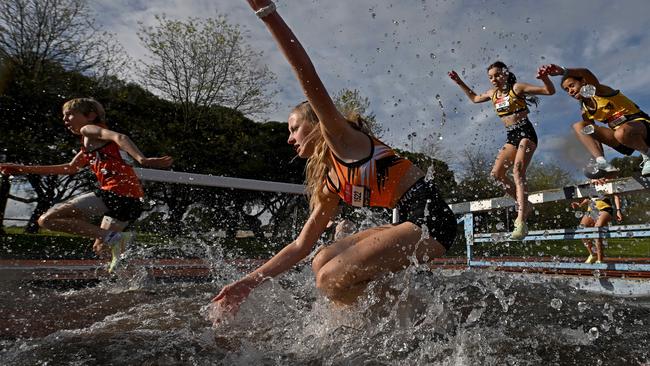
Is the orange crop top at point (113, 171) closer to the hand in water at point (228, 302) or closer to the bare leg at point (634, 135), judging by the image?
the hand in water at point (228, 302)

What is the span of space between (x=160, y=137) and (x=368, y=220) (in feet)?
49.4

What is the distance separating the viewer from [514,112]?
18.8 ft

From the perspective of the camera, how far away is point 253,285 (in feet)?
8.20

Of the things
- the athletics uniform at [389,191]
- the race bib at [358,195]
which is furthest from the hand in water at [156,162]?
the race bib at [358,195]

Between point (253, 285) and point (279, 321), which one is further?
point (279, 321)

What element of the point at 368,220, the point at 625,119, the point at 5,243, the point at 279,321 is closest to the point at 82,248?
the point at 5,243

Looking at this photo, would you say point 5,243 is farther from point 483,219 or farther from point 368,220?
point 483,219

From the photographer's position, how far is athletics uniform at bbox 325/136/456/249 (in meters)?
2.62

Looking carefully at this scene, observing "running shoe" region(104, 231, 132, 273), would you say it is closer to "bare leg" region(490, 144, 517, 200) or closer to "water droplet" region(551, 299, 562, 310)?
"water droplet" region(551, 299, 562, 310)

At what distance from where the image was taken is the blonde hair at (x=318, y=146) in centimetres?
281

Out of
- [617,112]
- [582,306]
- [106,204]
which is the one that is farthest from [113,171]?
[617,112]

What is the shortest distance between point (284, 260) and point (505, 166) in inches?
155

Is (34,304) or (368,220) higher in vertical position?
(368,220)

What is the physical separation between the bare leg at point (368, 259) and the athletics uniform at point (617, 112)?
11.9ft
